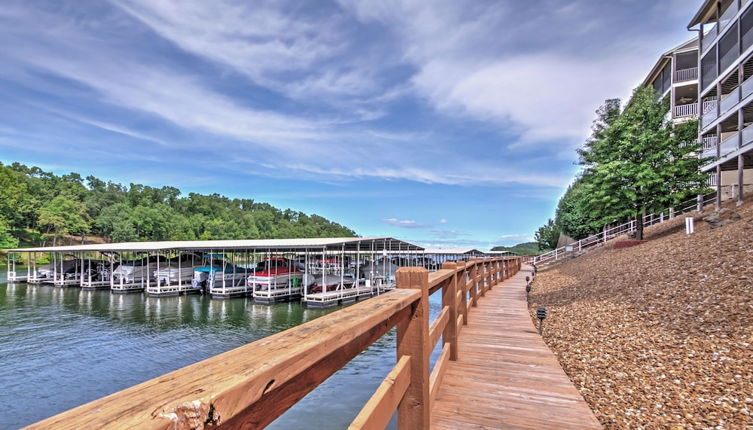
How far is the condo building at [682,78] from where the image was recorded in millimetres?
24938

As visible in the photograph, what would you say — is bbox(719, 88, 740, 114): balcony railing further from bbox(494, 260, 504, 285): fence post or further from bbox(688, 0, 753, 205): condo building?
bbox(494, 260, 504, 285): fence post

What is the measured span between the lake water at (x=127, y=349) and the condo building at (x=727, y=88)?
17404 mm

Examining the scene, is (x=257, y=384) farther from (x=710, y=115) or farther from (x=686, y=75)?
(x=686, y=75)

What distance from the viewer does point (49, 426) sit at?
1.87 ft

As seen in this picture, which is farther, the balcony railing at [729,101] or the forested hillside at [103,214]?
the forested hillside at [103,214]

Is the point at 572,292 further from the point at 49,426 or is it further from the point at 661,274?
the point at 49,426

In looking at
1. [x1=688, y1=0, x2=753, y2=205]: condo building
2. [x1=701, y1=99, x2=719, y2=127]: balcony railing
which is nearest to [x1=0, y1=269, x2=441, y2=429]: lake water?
[x1=688, y1=0, x2=753, y2=205]: condo building

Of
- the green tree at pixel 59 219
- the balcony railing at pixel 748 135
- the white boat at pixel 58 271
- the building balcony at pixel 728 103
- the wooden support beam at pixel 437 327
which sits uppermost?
the building balcony at pixel 728 103

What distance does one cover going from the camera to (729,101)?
17.7 meters

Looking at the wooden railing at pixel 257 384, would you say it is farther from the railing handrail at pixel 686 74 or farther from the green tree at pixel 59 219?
the green tree at pixel 59 219

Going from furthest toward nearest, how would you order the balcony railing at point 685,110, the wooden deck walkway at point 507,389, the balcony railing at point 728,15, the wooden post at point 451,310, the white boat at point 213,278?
the balcony railing at point 685,110 < the white boat at point 213,278 < the balcony railing at point 728,15 < the wooden post at point 451,310 < the wooden deck walkway at point 507,389

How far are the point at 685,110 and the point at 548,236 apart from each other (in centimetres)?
2647

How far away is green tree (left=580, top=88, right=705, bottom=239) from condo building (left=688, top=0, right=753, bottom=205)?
151cm

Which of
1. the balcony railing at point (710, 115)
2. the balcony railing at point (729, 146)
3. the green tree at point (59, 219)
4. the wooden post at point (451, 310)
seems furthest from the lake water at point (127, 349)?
the green tree at point (59, 219)
